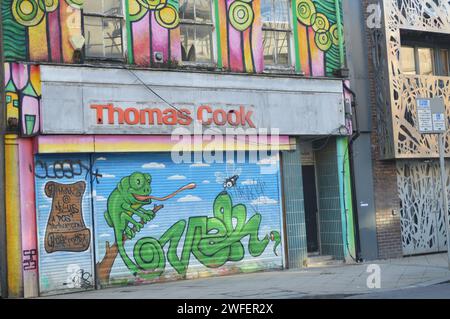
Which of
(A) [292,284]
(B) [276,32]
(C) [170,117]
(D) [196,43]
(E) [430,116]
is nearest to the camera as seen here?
(A) [292,284]

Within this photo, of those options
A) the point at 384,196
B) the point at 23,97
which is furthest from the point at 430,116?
the point at 23,97

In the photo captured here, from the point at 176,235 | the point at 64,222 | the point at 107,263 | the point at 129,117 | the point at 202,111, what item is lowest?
the point at 107,263

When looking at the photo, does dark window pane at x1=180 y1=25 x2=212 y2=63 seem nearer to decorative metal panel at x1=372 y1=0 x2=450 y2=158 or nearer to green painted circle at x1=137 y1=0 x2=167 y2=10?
green painted circle at x1=137 y1=0 x2=167 y2=10

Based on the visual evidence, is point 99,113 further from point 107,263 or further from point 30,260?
point 30,260

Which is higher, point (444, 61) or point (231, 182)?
point (444, 61)

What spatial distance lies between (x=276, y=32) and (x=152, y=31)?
343cm

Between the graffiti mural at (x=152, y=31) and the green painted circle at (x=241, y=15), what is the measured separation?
141cm

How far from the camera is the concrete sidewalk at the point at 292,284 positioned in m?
11.2

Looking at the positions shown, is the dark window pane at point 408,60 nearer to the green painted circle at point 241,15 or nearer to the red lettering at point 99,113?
the green painted circle at point 241,15

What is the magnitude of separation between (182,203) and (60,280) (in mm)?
3131

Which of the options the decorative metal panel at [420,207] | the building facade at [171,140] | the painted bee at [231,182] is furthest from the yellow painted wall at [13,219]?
the decorative metal panel at [420,207]

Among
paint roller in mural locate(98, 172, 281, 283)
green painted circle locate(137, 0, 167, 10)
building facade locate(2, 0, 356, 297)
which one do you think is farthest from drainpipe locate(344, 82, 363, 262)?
green painted circle locate(137, 0, 167, 10)

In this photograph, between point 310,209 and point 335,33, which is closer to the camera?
point 335,33

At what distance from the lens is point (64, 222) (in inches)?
490
